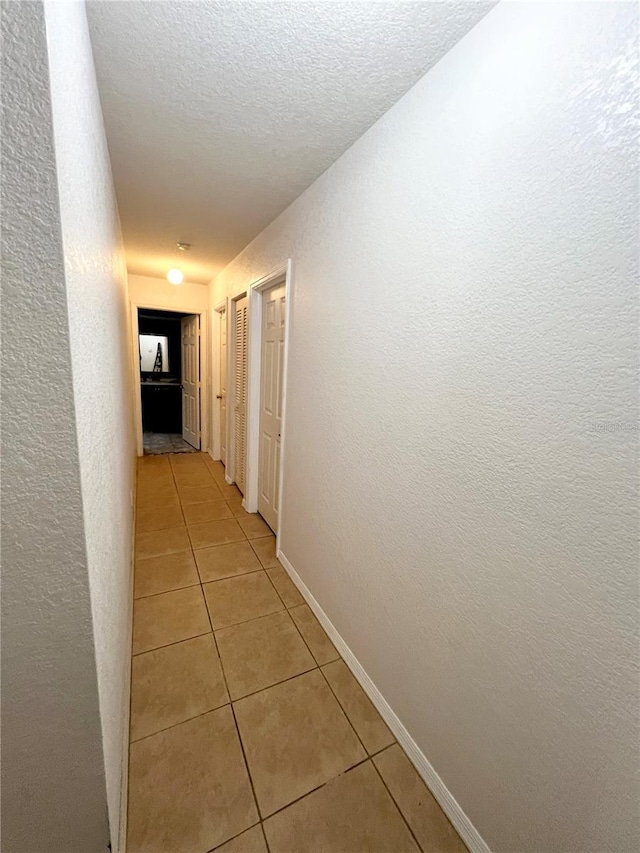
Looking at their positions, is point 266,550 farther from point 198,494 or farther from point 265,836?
point 265,836

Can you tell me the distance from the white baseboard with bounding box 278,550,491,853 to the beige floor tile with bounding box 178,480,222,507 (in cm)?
183

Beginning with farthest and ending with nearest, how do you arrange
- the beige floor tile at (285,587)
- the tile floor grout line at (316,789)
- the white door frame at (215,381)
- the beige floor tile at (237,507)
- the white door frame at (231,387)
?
the white door frame at (215,381) → the white door frame at (231,387) → the beige floor tile at (237,507) → the beige floor tile at (285,587) → the tile floor grout line at (316,789)

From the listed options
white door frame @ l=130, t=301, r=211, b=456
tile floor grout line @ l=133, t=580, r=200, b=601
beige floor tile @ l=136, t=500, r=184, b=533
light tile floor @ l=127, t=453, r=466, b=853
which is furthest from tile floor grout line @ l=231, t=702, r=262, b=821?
white door frame @ l=130, t=301, r=211, b=456

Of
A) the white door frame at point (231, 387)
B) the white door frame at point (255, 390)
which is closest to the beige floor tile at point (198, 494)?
the white door frame at point (231, 387)

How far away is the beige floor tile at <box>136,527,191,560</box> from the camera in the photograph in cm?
233

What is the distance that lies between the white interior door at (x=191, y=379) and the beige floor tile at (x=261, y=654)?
3.55 meters

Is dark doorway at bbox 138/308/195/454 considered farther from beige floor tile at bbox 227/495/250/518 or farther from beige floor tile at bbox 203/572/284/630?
beige floor tile at bbox 203/572/284/630

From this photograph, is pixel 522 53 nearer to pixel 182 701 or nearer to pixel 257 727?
pixel 257 727

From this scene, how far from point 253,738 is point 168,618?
787 mm

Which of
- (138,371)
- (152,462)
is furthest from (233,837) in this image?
(138,371)

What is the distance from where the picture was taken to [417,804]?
1087 millimetres

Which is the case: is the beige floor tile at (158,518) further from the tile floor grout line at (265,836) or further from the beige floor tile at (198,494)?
the tile floor grout line at (265,836)

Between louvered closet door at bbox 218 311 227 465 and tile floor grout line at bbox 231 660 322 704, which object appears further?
louvered closet door at bbox 218 311 227 465

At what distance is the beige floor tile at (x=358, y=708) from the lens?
49.8 inches
